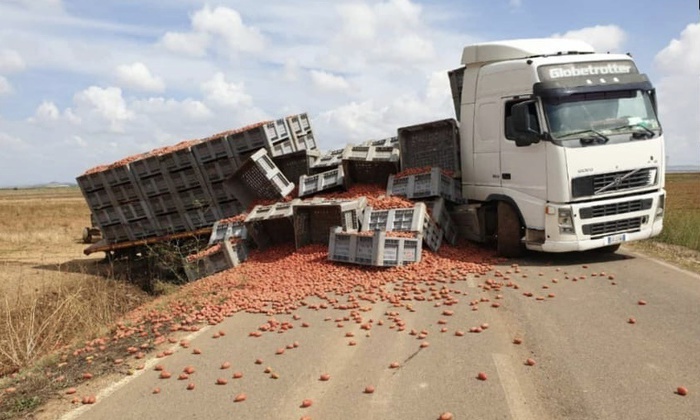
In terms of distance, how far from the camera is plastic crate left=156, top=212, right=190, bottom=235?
13.4m

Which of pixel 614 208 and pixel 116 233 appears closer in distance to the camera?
pixel 614 208

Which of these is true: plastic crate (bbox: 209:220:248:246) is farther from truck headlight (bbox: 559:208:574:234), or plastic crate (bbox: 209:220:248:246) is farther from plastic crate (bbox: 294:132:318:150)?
truck headlight (bbox: 559:208:574:234)

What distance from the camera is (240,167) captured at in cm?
1240

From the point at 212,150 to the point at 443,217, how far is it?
580cm

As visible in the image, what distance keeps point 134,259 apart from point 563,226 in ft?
37.6

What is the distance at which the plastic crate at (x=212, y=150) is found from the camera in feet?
41.8

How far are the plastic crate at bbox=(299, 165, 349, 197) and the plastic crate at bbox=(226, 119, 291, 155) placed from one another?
1189 mm

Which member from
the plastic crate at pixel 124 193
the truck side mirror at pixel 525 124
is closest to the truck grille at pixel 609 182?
the truck side mirror at pixel 525 124

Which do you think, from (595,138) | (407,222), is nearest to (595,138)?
(595,138)

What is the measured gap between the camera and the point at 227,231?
38.5 ft

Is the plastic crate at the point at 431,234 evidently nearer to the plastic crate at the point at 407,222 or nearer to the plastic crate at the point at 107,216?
the plastic crate at the point at 407,222

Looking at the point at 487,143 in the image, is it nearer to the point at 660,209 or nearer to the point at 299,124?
the point at 660,209

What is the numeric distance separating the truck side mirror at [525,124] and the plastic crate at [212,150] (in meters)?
6.65

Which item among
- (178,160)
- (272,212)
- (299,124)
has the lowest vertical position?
(272,212)
